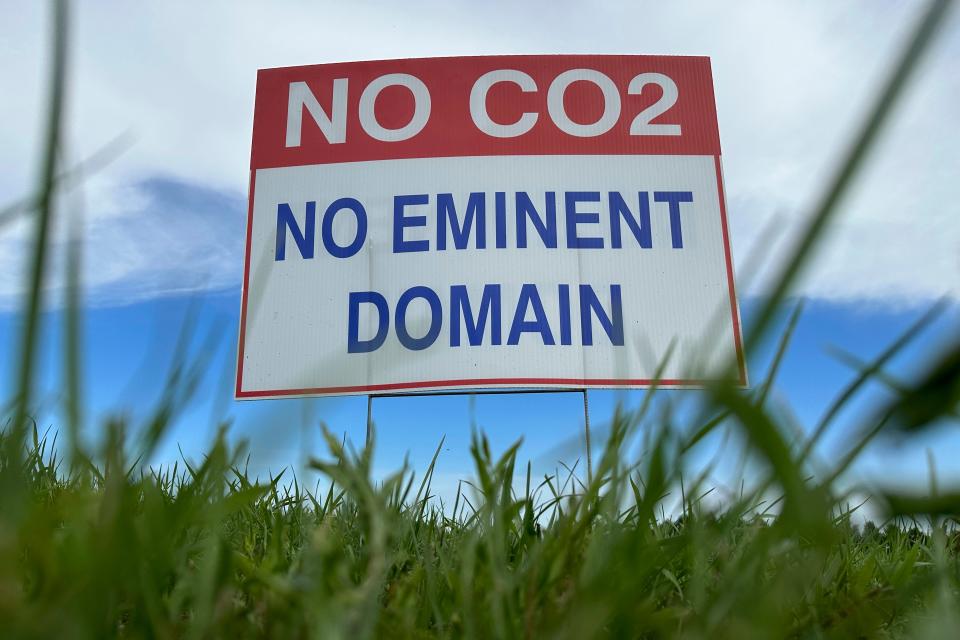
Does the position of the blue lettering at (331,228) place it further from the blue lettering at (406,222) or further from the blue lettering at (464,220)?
the blue lettering at (464,220)

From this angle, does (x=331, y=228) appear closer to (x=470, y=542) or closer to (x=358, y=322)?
(x=358, y=322)

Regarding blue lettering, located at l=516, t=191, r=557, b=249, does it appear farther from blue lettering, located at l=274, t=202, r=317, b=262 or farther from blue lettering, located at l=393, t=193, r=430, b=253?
blue lettering, located at l=274, t=202, r=317, b=262

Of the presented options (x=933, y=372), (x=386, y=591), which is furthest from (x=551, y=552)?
(x=933, y=372)

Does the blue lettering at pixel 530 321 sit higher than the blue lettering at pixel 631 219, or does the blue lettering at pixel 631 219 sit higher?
the blue lettering at pixel 631 219

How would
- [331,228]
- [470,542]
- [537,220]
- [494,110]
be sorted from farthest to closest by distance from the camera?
[494,110] < [331,228] < [537,220] < [470,542]

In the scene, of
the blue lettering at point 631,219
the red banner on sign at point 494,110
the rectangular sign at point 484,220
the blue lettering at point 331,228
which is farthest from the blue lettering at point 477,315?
the red banner on sign at point 494,110

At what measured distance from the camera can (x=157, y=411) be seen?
53cm

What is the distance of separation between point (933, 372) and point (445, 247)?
12.0 feet

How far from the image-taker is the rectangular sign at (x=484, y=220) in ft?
12.4

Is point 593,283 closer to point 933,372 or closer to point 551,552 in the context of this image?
point 551,552

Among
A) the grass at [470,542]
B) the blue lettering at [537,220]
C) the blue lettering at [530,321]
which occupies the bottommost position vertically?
the grass at [470,542]

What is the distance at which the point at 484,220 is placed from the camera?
3.96 meters

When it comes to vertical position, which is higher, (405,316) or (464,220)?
(464,220)

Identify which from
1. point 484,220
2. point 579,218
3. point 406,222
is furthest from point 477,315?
point 579,218
